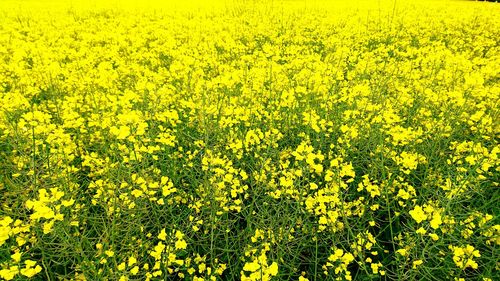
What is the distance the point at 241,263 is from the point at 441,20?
13.0 meters

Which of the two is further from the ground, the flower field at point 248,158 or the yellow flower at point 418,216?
the yellow flower at point 418,216

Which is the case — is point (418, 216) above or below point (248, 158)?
above

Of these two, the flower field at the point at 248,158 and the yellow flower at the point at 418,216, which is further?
the flower field at the point at 248,158

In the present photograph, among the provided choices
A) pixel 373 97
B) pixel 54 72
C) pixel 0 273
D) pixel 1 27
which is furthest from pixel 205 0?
pixel 0 273

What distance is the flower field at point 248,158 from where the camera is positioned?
2340 mm

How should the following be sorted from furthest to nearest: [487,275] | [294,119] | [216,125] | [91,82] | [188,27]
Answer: [188,27] < [91,82] < [294,119] < [216,125] < [487,275]

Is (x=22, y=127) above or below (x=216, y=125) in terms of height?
above

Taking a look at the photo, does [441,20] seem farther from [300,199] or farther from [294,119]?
[300,199]

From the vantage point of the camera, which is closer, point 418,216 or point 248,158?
point 418,216

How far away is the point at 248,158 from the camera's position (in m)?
3.71

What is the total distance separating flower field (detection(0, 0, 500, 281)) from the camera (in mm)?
2340

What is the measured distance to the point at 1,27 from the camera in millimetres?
10039

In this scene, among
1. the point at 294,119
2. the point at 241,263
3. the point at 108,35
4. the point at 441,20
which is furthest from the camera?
the point at 441,20

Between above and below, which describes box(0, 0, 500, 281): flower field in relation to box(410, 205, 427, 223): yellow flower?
below
